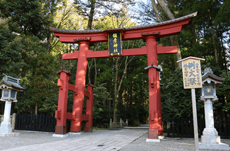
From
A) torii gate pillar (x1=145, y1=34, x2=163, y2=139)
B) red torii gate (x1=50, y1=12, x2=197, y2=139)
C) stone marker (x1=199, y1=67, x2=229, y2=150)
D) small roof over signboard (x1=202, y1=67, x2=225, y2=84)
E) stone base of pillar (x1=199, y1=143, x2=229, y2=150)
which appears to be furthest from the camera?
red torii gate (x1=50, y1=12, x2=197, y2=139)

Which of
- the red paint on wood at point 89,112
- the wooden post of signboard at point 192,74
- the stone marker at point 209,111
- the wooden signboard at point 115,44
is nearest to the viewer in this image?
the wooden post of signboard at point 192,74

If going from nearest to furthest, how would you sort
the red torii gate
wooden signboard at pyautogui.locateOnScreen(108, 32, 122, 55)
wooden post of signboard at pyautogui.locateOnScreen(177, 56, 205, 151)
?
wooden post of signboard at pyautogui.locateOnScreen(177, 56, 205, 151) < the red torii gate < wooden signboard at pyautogui.locateOnScreen(108, 32, 122, 55)

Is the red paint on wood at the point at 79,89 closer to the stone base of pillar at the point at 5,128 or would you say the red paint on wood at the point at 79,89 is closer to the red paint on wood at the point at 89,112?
the red paint on wood at the point at 89,112

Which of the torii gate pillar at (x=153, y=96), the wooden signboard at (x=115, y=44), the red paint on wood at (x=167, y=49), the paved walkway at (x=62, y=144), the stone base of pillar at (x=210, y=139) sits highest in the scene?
the wooden signboard at (x=115, y=44)

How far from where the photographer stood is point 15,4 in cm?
1222

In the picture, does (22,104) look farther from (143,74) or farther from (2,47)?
(143,74)

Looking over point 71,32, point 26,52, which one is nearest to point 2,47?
point 26,52

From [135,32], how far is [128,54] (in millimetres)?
1293

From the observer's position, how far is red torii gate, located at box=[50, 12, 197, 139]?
7.50m

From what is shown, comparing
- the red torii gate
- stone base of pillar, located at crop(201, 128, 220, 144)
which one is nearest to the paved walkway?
the red torii gate

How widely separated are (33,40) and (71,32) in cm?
485

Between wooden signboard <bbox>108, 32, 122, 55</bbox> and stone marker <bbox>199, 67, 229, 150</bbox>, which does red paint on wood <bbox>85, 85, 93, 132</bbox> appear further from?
stone marker <bbox>199, 67, 229, 150</bbox>

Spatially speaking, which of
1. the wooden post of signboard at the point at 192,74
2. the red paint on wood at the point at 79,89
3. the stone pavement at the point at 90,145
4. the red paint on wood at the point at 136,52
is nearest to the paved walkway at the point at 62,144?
the stone pavement at the point at 90,145

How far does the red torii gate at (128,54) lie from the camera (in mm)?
7497
